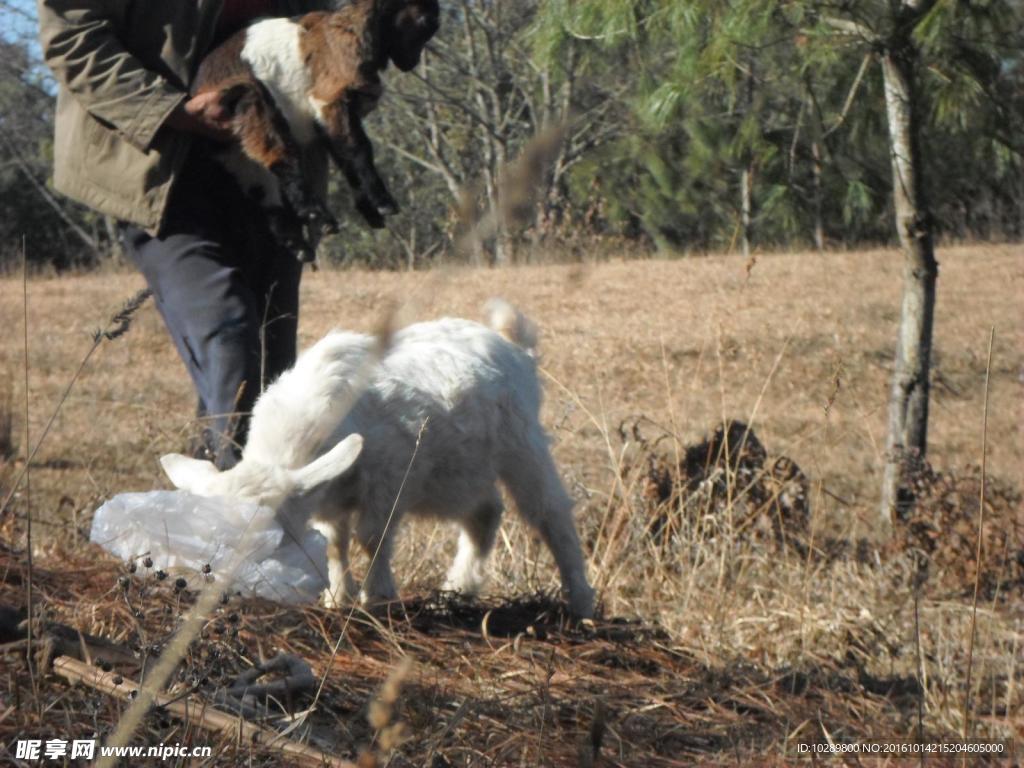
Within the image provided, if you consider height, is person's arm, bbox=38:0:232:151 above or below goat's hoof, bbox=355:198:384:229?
above

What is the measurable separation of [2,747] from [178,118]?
214cm

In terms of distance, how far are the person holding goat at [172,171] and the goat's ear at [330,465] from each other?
1.11ft

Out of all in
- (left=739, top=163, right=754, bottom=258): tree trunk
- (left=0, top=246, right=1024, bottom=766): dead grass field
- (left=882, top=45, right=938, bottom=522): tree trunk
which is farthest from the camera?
(left=882, top=45, right=938, bottom=522): tree trunk

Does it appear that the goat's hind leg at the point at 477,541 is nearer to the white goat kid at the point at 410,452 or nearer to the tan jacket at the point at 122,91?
the white goat kid at the point at 410,452

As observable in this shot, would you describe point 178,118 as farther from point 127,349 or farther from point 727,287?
point 727,287

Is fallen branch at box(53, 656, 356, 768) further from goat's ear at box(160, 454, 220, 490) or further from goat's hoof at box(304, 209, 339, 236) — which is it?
goat's hoof at box(304, 209, 339, 236)

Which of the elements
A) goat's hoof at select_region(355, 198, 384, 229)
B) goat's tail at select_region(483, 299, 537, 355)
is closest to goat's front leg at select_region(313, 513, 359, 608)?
goat's hoof at select_region(355, 198, 384, 229)

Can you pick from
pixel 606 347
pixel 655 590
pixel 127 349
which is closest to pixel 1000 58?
pixel 655 590

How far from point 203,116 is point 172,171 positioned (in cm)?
20

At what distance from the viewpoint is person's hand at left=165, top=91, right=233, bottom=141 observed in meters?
3.70

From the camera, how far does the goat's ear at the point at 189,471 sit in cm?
369

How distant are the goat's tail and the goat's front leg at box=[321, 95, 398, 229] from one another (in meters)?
1.07

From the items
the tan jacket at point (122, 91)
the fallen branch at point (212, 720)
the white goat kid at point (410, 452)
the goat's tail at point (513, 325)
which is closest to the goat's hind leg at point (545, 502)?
the white goat kid at point (410, 452)

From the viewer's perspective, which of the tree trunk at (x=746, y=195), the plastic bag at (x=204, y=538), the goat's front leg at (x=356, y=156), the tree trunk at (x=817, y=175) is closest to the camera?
the plastic bag at (x=204, y=538)
